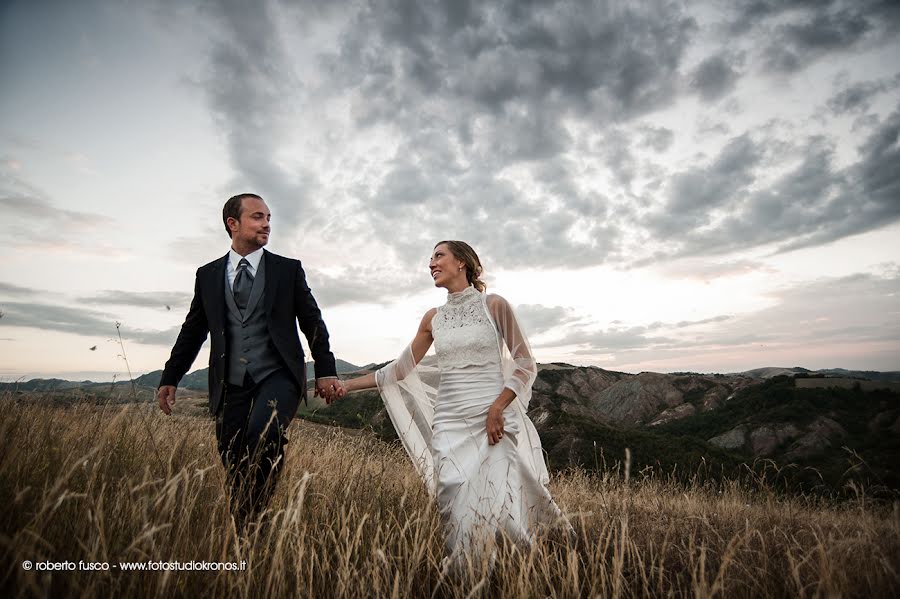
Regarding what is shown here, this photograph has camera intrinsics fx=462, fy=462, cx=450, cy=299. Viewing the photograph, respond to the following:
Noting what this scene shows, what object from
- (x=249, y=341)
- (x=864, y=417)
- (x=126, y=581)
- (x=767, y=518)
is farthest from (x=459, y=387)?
(x=864, y=417)

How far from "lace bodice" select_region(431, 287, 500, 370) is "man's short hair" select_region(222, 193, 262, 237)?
6.78 feet

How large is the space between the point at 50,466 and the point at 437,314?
10.2 feet

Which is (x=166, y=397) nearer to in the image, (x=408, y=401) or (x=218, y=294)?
(x=218, y=294)

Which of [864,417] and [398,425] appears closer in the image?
[398,425]

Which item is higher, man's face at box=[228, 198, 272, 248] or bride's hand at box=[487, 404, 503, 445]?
man's face at box=[228, 198, 272, 248]

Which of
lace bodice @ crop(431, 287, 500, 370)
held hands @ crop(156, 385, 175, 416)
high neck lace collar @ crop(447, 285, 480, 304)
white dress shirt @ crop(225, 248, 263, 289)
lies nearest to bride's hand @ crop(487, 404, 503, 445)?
lace bodice @ crop(431, 287, 500, 370)

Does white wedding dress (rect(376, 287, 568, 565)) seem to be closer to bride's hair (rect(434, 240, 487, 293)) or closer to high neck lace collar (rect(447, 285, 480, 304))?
high neck lace collar (rect(447, 285, 480, 304))

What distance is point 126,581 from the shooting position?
1.85m

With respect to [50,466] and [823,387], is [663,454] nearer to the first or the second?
[50,466]

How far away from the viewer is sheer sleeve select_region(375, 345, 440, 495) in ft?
15.1

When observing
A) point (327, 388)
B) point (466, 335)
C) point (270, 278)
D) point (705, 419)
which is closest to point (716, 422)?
point (705, 419)

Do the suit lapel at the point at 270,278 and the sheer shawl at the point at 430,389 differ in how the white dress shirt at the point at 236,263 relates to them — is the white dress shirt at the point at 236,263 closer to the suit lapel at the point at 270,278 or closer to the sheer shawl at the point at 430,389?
the suit lapel at the point at 270,278

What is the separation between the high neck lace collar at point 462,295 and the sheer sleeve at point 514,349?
0.22 metres

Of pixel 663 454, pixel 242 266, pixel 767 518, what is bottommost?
pixel 663 454
